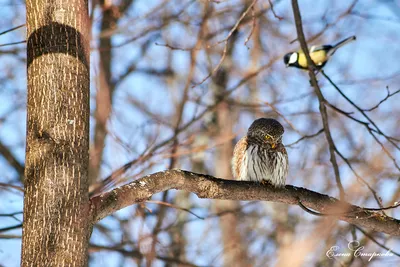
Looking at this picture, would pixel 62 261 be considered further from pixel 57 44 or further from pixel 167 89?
pixel 167 89

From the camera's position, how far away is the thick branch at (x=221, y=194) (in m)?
3.37

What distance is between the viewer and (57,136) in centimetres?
332

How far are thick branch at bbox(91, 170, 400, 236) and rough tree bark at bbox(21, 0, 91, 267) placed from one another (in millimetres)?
178

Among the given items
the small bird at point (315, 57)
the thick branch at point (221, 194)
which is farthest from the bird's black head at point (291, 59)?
the thick branch at point (221, 194)

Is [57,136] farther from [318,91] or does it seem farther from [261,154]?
[261,154]

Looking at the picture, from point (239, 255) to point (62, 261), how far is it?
7.70m

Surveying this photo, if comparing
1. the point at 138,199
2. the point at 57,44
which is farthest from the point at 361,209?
the point at 57,44

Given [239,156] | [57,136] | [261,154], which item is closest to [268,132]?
[261,154]

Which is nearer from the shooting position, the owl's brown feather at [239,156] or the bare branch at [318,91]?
the bare branch at [318,91]

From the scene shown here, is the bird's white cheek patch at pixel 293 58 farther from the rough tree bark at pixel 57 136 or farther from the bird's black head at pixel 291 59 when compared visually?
the rough tree bark at pixel 57 136

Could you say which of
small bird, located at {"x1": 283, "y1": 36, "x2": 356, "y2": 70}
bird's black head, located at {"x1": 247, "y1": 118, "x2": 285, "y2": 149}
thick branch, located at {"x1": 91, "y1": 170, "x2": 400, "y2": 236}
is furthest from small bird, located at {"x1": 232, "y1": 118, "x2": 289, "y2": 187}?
small bird, located at {"x1": 283, "y1": 36, "x2": 356, "y2": 70}

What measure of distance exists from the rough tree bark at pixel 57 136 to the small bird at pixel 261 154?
220cm

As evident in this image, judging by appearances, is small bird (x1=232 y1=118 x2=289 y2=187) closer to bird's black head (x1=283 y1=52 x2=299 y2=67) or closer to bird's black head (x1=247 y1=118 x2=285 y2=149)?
bird's black head (x1=247 y1=118 x2=285 y2=149)

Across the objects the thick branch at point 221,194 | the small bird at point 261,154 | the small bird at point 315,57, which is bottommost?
the thick branch at point 221,194
